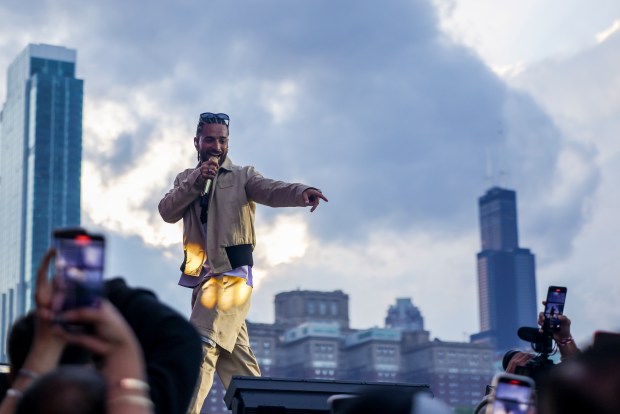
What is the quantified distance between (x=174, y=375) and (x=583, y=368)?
54.5 inches

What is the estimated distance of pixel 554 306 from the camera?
20.5 feet

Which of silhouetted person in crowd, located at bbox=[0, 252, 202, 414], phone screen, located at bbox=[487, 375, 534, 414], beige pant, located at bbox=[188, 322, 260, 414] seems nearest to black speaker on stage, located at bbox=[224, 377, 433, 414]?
beige pant, located at bbox=[188, 322, 260, 414]

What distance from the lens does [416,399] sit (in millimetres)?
2486

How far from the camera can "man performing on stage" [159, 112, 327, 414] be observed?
9.05 meters

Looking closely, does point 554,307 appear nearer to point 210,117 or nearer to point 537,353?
point 537,353

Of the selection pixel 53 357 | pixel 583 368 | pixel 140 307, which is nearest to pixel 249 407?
pixel 140 307

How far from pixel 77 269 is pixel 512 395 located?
1.54 meters

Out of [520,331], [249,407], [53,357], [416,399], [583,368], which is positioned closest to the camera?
[583,368]

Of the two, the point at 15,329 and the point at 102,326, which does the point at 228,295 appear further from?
the point at 102,326

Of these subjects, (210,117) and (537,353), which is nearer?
(537,353)

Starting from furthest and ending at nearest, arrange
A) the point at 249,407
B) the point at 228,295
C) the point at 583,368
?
the point at 228,295 < the point at 249,407 < the point at 583,368

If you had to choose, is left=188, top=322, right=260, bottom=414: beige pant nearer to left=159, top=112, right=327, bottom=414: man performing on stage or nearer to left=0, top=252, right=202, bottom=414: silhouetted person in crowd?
left=159, top=112, right=327, bottom=414: man performing on stage

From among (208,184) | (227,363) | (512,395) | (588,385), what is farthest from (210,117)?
(588,385)

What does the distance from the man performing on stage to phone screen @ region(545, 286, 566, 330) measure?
2.93 meters
